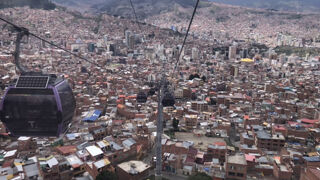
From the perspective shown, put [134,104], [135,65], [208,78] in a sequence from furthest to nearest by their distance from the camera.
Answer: [135,65]
[208,78]
[134,104]

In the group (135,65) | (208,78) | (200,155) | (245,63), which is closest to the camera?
(200,155)

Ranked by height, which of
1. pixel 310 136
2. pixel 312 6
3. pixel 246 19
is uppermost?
pixel 312 6

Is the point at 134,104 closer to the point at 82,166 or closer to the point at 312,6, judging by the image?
the point at 82,166

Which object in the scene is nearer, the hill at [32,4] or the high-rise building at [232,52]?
the high-rise building at [232,52]

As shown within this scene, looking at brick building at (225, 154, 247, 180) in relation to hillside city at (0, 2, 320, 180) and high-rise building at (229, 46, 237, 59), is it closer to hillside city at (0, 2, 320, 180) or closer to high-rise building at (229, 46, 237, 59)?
hillside city at (0, 2, 320, 180)

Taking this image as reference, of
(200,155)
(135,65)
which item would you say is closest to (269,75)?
(135,65)

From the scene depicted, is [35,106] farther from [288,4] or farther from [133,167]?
[288,4]

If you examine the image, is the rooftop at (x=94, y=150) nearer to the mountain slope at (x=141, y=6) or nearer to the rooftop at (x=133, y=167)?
the rooftop at (x=133, y=167)

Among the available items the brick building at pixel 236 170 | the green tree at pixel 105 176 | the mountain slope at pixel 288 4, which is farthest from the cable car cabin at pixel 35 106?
the mountain slope at pixel 288 4
